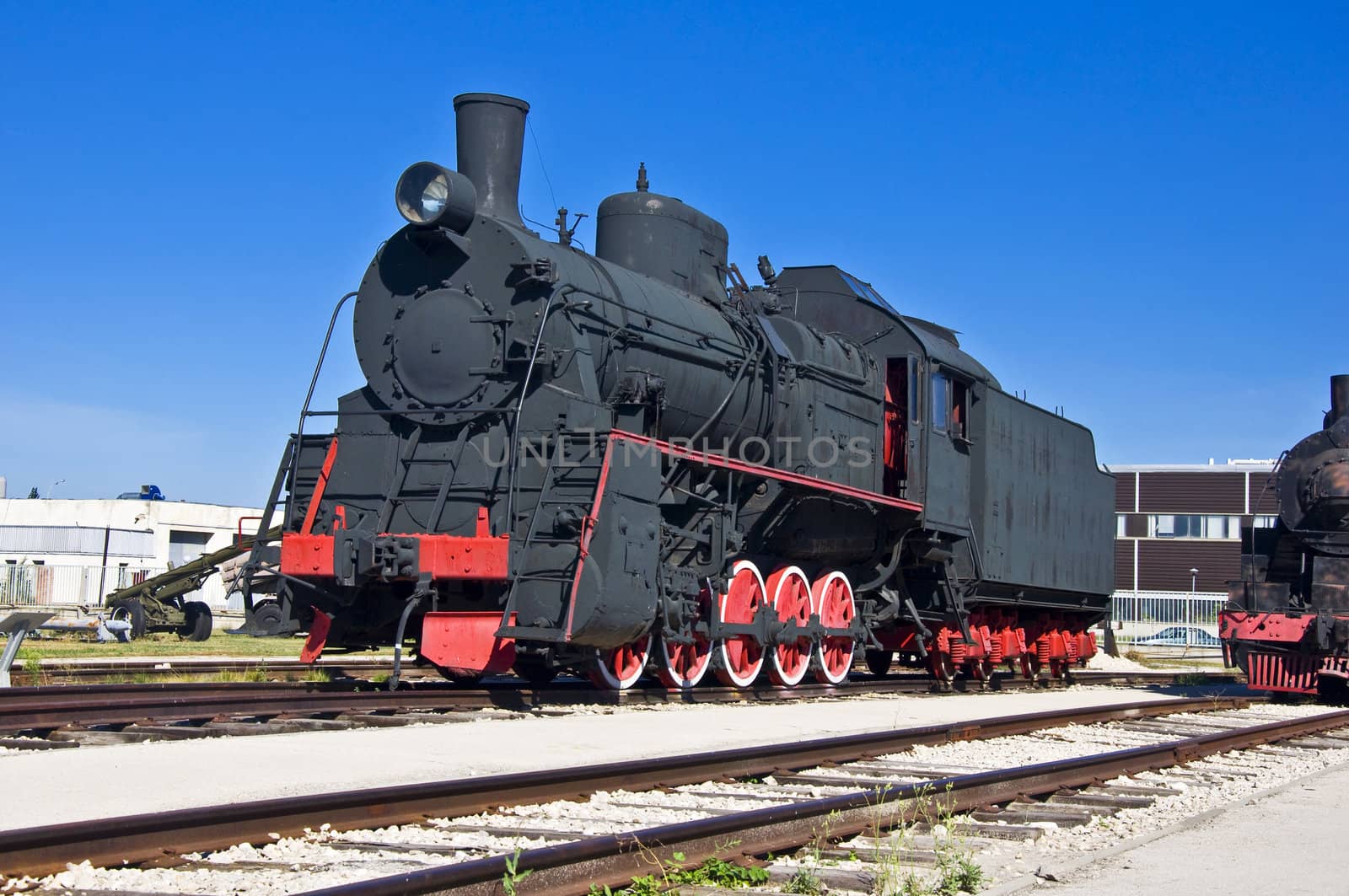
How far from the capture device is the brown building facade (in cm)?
5816

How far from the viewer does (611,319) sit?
479 inches

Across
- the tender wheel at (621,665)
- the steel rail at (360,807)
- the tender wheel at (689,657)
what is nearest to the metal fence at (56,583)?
the tender wheel at (689,657)

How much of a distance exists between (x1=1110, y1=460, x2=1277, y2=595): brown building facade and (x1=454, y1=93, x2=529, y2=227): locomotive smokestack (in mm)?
50461

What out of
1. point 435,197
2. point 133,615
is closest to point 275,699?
point 435,197

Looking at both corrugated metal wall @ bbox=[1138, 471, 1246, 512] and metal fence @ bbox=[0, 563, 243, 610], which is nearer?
metal fence @ bbox=[0, 563, 243, 610]

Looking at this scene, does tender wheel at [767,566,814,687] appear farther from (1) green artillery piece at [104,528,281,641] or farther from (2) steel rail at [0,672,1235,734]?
(1) green artillery piece at [104,528,281,641]

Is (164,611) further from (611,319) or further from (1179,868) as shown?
(1179,868)

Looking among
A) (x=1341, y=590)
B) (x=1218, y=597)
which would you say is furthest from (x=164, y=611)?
Answer: (x=1218, y=597)

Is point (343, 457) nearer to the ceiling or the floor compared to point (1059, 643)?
nearer to the ceiling

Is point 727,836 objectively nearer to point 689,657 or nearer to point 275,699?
point 275,699

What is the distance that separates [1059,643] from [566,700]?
11892mm

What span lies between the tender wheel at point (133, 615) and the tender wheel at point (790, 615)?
15245mm

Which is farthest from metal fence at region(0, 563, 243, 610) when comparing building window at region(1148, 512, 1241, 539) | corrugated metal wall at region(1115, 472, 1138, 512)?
building window at region(1148, 512, 1241, 539)

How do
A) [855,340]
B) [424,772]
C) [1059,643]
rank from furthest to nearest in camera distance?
Result: 1. [1059,643]
2. [855,340]
3. [424,772]
